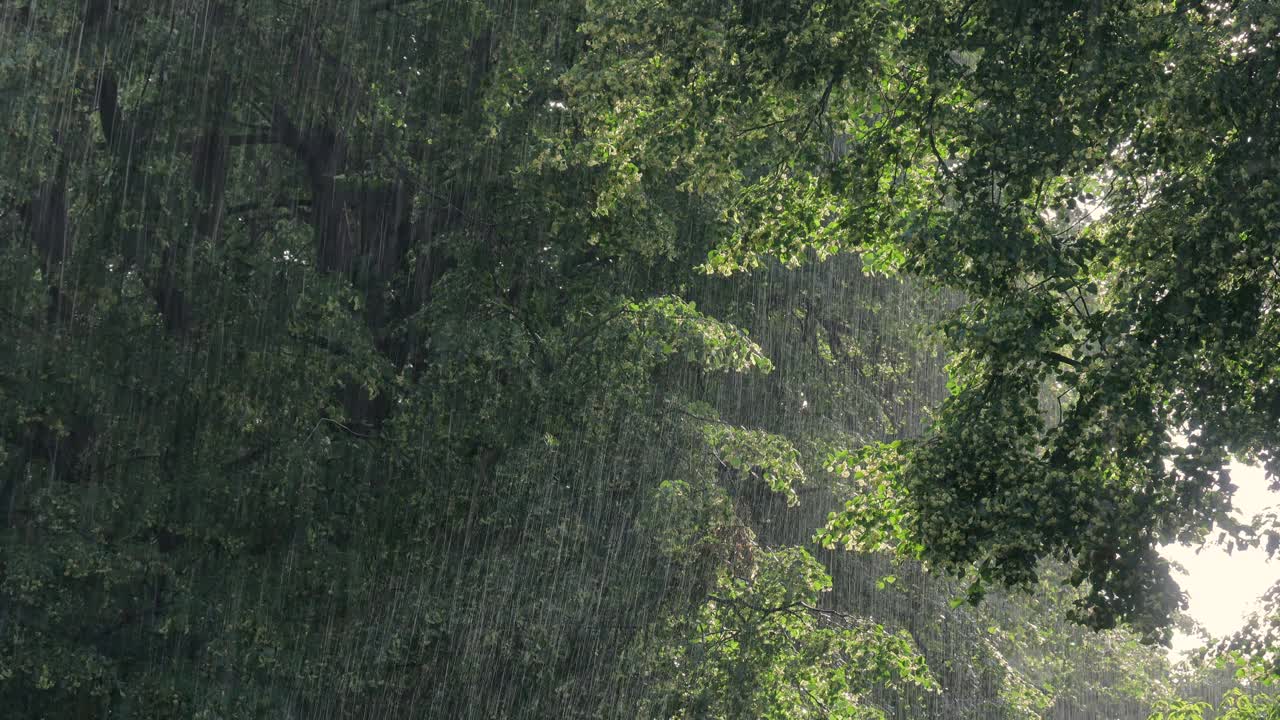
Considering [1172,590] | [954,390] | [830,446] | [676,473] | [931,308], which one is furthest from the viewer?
[931,308]

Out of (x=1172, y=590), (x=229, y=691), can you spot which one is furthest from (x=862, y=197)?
(x=229, y=691)

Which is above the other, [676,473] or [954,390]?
[954,390]

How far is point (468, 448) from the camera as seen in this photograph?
12.4 meters

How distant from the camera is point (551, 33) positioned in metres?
11.8

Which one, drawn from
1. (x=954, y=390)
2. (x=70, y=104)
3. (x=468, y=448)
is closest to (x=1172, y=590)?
(x=954, y=390)

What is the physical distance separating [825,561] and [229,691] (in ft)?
26.0

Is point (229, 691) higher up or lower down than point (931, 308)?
lower down

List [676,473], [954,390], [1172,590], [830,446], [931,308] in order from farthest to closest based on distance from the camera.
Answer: [931,308] → [830,446] → [676,473] → [954,390] → [1172,590]

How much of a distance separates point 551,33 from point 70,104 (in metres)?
4.29

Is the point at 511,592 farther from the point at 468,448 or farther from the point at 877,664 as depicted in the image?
the point at 877,664

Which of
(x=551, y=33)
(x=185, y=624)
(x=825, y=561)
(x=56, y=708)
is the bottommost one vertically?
(x=56, y=708)

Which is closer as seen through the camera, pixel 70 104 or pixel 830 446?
pixel 70 104

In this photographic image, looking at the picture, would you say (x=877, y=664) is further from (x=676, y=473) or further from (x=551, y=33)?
(x=551, y=33)

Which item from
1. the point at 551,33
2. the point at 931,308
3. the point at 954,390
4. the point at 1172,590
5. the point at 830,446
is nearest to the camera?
the point at 1172,590
